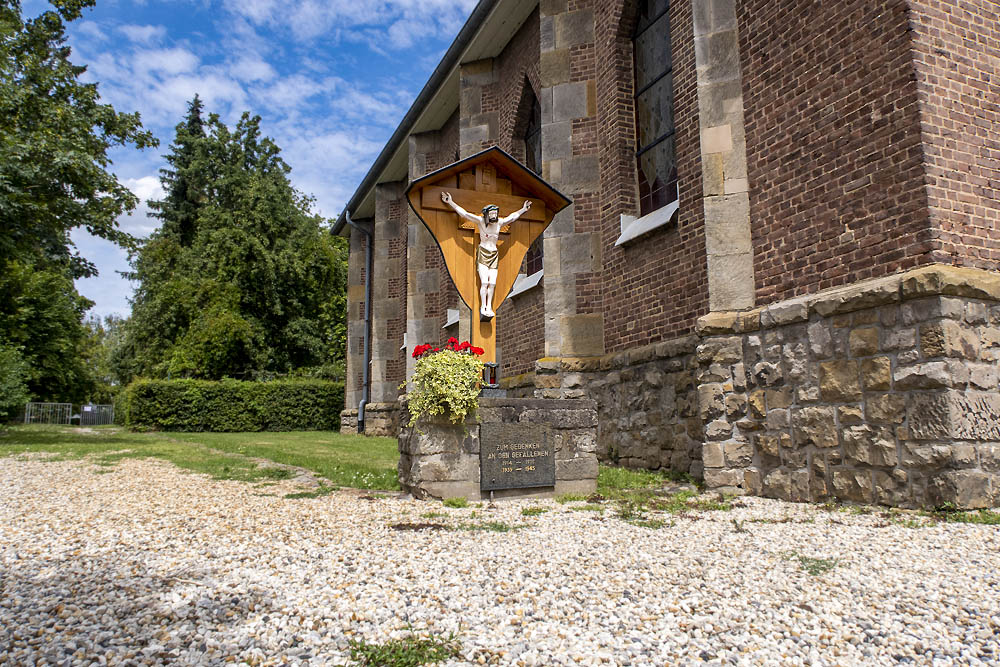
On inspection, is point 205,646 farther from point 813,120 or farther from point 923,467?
point 813,120

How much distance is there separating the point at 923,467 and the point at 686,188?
4.44 metres

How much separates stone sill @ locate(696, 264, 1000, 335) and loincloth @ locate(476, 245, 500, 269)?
8.72 feet

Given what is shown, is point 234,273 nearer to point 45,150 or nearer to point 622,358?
point 45,150

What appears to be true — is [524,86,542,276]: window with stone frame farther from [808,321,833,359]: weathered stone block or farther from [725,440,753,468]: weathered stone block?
[808,321,833,359]: weathered stone block

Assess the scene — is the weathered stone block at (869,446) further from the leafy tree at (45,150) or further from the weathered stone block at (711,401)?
the leafy tree at (45,150)

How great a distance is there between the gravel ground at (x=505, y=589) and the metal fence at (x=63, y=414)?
135ft

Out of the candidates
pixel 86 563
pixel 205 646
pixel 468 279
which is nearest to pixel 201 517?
pixel 86 563

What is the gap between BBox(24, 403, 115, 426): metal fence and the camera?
3950 cm

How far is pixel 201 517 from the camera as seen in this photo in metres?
5.55

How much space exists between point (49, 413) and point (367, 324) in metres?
29.2

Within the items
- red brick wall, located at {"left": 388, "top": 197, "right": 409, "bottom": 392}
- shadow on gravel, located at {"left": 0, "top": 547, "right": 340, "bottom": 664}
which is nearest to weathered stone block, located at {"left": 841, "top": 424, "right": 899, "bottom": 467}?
shadow on gravel, located at {"left": 0, "top": 547, "right": 340, "bottom": 664}

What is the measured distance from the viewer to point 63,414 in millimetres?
40969

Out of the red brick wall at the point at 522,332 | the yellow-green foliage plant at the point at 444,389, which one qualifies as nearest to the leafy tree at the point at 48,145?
the red brick wall at the point at 522,332

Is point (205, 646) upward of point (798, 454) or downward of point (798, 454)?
downward
